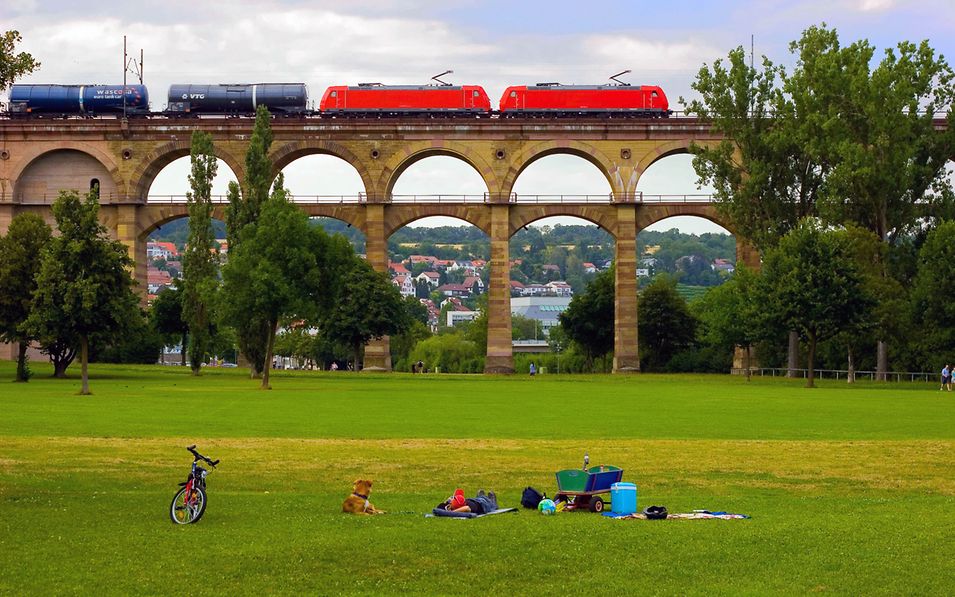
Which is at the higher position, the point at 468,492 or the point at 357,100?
A: the point at 357,100

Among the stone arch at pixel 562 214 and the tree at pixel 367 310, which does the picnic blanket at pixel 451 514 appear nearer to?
the stone arch at pixel 562 214

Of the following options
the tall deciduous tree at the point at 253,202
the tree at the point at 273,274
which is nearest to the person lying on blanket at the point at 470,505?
the tree at the point at 273,274

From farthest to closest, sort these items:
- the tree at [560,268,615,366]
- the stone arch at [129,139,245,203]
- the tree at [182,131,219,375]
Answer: the tree at [560,268,615,366], the stone arch at [129,139,245,203], the tree at [182,131,219,375]

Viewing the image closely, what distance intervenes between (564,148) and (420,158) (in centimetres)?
888

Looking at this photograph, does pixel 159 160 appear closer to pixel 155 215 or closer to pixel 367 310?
pixel 155 215

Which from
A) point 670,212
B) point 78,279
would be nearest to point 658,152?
point 670,212

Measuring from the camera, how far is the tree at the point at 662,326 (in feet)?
313

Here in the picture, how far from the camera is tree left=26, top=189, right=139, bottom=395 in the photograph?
5244cm

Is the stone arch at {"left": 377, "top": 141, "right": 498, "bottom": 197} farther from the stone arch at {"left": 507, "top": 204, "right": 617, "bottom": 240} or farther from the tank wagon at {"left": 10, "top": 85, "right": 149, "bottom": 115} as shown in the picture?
the tank wagon at {"left": 10, "top": 85, "right": 149, "bottom": 115}

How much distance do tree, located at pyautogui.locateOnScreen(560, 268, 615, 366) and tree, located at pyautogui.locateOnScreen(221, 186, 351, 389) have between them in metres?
38.5

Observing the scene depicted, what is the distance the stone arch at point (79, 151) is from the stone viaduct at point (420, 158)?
0.06 m

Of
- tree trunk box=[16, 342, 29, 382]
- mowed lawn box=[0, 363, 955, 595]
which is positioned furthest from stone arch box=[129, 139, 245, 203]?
mowed lawn box=[0, 363, 955, 595]

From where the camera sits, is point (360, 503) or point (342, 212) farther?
point (342, 212)

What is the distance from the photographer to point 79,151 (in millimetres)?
85938
